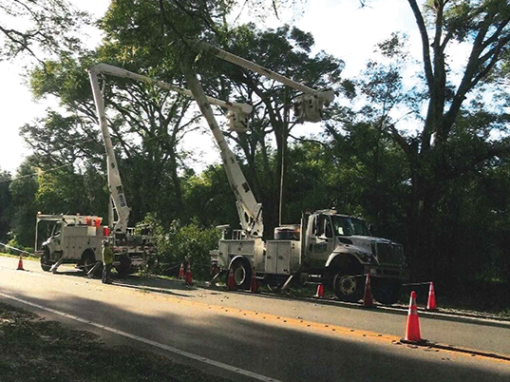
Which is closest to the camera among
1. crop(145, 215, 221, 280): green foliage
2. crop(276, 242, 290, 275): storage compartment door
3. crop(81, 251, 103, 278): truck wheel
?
crop(276, 242, 290, 275): storage compartment door

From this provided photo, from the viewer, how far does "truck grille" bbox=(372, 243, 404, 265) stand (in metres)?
15.3

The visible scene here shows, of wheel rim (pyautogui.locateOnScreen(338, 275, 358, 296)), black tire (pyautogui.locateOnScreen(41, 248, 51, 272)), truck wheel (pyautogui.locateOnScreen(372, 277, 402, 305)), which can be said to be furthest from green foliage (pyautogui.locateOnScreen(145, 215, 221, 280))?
truck wheel (pyautogui.locateOnScreen(372, 277, 402, 305))

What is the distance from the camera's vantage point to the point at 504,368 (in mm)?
7004

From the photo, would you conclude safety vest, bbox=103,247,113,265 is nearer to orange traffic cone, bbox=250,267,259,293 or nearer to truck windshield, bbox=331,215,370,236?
orange traffic cone, bbox=250,267,259,293

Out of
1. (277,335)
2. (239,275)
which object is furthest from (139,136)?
(277,335)

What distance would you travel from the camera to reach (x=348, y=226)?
54.5ft

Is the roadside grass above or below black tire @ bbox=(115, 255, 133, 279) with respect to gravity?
below

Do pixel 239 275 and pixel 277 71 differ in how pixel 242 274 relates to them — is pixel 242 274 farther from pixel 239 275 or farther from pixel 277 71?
pixel 277 71

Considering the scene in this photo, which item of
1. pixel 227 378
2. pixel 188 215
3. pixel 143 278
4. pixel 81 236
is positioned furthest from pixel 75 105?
pixel 227 378

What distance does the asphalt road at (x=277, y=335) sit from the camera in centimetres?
682

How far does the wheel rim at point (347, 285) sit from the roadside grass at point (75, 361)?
850 cm

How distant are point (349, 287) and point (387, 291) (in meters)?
1.27

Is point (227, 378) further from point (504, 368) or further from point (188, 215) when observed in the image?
point (188, 215)

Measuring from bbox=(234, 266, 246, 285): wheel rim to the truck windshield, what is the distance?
407 cm
